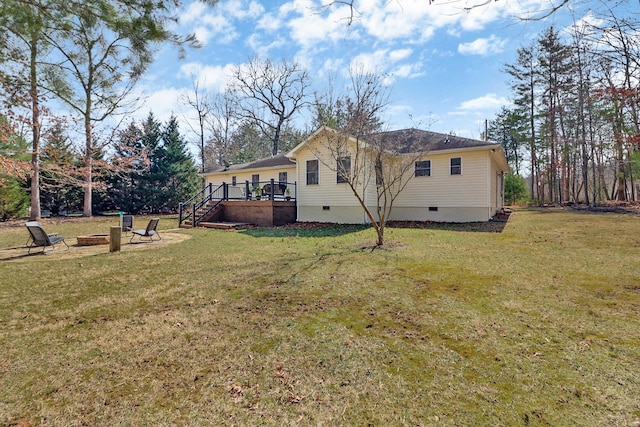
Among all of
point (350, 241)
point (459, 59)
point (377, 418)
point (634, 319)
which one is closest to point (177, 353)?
point (377, 418)

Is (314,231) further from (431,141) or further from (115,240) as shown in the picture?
(431,141)

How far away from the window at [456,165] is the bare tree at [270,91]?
56.6 feet

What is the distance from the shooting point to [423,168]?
14602mm

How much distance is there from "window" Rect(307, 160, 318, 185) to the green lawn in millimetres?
8698

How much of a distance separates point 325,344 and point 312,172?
12083 millimetres

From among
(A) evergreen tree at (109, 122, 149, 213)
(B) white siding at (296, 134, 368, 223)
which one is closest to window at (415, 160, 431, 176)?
(B) white siding at (296, 134, 368, 223)

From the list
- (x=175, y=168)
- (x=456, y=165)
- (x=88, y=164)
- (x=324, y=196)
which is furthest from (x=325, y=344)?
(x=175, y=168)

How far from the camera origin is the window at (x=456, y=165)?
1372 centimetres

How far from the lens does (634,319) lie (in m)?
3.46

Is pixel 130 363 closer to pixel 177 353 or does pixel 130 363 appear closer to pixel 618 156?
pixel 177 353

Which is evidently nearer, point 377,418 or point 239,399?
point 377,418

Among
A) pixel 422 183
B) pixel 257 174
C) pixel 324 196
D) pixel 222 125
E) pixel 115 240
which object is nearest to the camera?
pixel 115 240

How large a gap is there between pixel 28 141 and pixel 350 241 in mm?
19868

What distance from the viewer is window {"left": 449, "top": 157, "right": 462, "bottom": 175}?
540 inches
